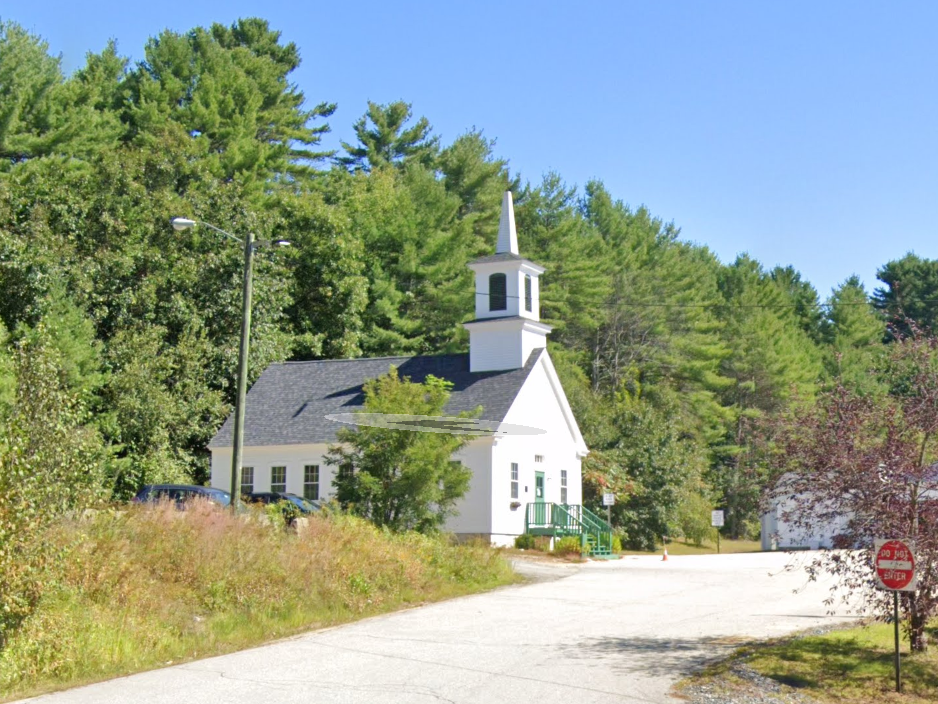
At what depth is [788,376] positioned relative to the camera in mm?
66000

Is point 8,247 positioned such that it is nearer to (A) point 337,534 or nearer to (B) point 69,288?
(B) point 69,288

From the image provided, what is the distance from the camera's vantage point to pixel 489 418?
3447 centimetres

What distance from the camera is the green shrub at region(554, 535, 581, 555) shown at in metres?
32.7

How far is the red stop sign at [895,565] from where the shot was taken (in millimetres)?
12516

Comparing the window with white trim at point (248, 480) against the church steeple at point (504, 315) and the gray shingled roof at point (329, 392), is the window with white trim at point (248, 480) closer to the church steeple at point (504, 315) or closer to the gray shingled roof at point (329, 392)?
the gray shingled roof at point (329, 392)

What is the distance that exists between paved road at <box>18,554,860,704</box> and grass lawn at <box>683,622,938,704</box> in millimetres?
628

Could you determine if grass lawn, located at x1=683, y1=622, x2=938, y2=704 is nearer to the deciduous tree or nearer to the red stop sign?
the red stop sign

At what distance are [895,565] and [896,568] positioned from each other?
0.04m

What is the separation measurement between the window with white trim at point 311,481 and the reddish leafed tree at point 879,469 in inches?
951

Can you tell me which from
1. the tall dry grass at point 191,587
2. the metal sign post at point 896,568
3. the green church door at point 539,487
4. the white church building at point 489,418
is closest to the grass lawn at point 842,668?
the metal sign post at point 896,568

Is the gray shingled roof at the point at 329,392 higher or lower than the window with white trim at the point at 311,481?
higher

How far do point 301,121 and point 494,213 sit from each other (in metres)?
13.4

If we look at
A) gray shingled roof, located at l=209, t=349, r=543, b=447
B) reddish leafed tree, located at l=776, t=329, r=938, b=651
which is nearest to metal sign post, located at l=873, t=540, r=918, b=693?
reddish leafed tree, located at l=776, t=329, r=938, b=651

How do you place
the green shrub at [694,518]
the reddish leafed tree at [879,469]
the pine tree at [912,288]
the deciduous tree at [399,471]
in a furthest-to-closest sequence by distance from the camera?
1. the pine tree at [912,288]
2. the green shrub at [694,518]
3. the deciduous tree at [399,471]
4. the reddish leafed tree at [879,469]
